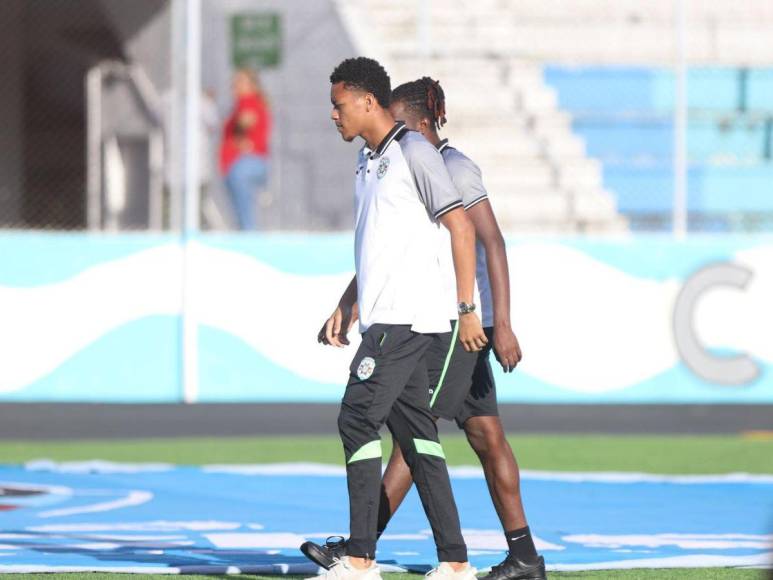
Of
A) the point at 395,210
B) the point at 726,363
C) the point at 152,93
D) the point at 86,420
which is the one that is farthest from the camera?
the point at 152,93

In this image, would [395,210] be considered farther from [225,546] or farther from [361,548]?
[225,546]

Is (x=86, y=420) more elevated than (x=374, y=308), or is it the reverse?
(x=86, y=420)

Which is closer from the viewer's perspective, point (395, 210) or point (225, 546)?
point (395, 210)

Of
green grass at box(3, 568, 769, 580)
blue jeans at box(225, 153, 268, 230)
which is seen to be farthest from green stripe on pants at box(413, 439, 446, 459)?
blue jeans at box(225, 153, 268, 230)

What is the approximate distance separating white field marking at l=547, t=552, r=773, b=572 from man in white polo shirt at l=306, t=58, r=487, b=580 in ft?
3.03

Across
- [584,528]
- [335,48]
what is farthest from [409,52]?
[584,528]

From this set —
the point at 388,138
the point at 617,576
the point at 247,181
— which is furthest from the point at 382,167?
the point at 247,181

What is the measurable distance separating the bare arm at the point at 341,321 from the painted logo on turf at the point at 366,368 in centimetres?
52

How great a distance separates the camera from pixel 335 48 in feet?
57.4

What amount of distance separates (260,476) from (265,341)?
417 cm

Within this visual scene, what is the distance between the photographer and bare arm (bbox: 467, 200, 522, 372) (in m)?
6.04

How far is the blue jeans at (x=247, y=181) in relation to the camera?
52.9 ft

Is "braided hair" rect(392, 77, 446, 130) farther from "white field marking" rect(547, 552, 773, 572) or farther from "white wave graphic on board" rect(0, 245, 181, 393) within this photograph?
"white wave graphic on board" rect(0, 245, 181, 393)

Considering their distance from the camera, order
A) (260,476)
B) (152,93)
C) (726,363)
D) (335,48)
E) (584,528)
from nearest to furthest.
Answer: (584,528) < (260,476) < (726,363) < (335,48) < (152,93)
